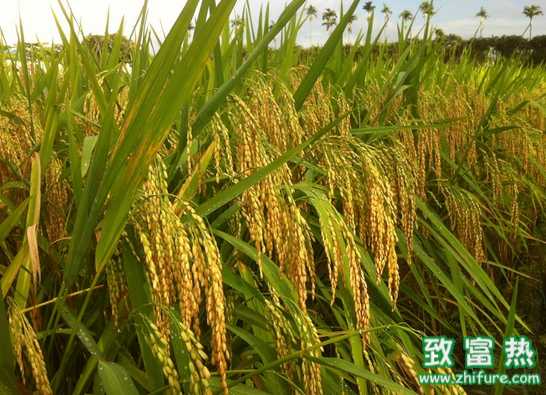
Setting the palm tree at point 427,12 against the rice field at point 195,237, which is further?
the palm tree at point 427,12

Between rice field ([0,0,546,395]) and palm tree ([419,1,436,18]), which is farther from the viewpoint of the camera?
palm tree ([419,1,436,18])

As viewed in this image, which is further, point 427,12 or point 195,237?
point 427,12

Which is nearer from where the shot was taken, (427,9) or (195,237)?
(195,237)

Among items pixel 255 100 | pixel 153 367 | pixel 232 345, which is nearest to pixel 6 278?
pixel 153 367

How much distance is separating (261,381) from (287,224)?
54 centimetres

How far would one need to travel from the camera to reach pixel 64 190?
5.00 ft

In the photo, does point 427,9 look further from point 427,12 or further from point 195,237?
point 195,237

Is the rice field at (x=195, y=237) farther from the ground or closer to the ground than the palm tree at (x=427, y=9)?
closer to the ground

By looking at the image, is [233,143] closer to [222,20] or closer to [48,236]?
[48,236]

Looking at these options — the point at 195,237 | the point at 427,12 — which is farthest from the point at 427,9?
the point at 195,237

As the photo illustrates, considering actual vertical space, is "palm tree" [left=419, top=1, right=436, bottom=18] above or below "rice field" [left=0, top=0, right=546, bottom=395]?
above

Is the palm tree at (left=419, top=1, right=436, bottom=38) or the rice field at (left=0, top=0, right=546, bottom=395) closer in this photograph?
the rice field at (left=0, top=0, right=546, bottom=395)

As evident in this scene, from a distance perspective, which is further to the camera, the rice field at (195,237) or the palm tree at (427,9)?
the palm tree at (427,9)

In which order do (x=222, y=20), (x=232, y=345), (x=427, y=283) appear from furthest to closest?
(x=427, y=283) < (x=232, y=345) < (x=222, y=20)
